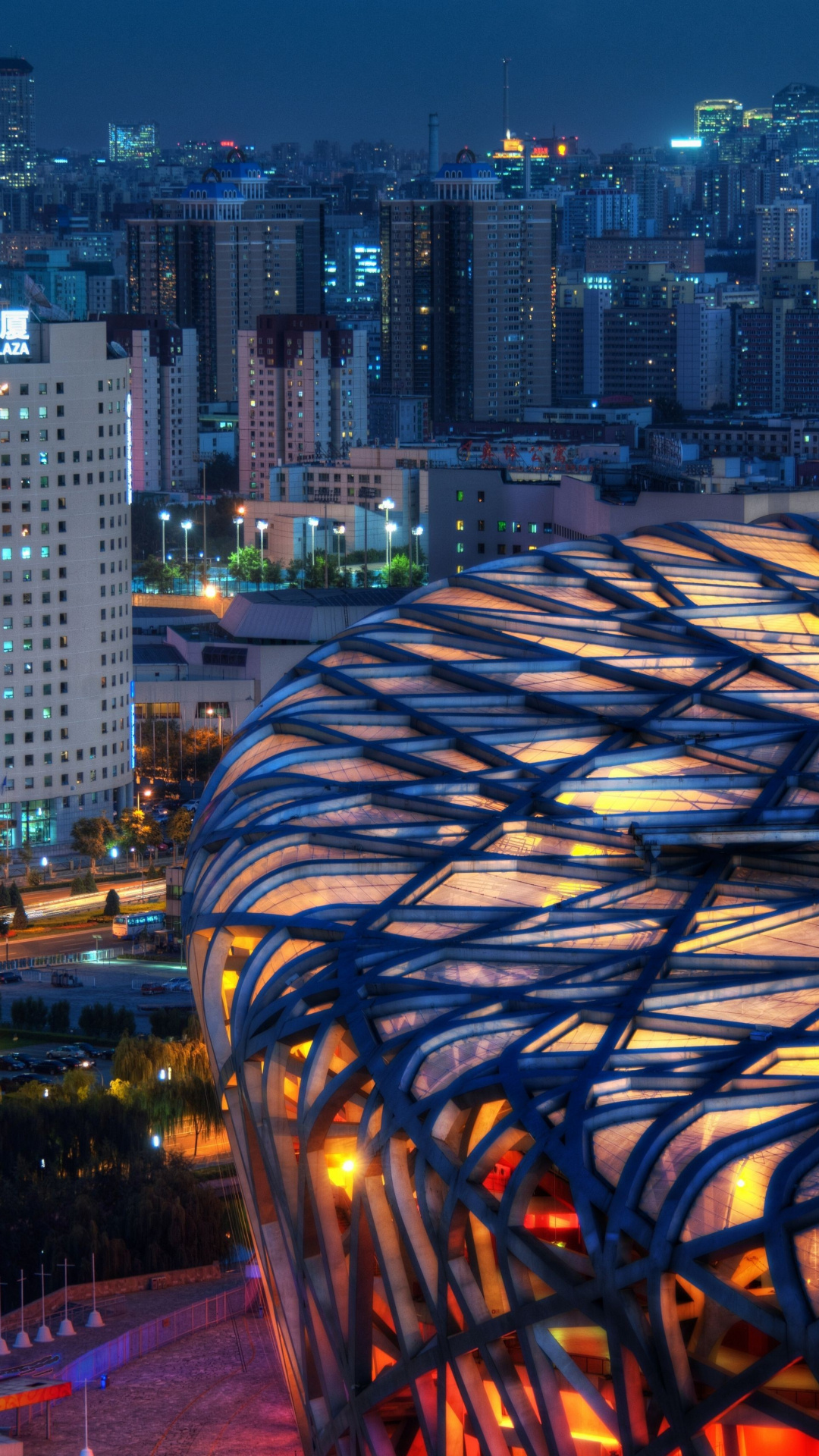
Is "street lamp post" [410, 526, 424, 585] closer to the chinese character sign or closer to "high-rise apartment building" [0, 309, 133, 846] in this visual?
"high-rise apartment building" [0, 309, 133, 846]

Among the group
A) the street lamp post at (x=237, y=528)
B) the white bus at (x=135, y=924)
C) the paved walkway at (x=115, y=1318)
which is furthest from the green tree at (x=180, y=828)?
the street lamp post at (x=237, y=528)

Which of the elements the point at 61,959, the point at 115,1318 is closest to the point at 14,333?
the point at 61,959

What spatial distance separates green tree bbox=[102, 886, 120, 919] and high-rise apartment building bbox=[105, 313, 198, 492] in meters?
115

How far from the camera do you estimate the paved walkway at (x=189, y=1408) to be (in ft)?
109

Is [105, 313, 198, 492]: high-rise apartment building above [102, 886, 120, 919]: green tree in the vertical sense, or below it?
above

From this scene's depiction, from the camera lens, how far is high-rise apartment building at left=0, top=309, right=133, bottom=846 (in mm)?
90375

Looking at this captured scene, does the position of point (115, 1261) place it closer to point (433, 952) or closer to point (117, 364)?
point (433, 952)

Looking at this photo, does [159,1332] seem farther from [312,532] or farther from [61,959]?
[312,532]

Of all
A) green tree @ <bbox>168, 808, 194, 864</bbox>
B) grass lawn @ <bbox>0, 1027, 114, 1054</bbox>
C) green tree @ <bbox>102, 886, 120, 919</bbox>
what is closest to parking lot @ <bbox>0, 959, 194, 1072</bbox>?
grass lawn @ <bbox>0, 1027, 114, 1054</bbox>

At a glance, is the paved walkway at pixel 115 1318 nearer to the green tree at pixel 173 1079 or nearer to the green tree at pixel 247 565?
the green tree at pixel 173 1079

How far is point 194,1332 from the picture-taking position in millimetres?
39906

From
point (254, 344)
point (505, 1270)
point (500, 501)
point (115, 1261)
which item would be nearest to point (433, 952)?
point (505, 1270)

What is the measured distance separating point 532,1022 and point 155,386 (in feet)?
Result: 573

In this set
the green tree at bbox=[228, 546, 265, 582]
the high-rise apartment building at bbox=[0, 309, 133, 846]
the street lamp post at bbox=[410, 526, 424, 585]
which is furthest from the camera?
the street lamp post at bbox=[410, 526, 424, 585]
